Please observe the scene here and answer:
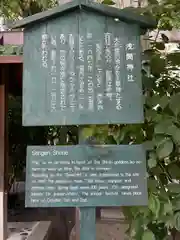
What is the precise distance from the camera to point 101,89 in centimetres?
241

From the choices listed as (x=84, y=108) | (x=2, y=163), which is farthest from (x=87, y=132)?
(x=2, y=163)

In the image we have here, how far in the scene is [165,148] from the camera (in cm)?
262

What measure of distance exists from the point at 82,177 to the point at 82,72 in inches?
25.4

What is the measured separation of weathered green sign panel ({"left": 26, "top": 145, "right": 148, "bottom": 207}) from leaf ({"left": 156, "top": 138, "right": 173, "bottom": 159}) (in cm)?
28

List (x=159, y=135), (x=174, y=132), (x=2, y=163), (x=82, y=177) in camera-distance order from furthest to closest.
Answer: (x=2, y=163) < (x=159, y=135) < (x=174, y=132) < (x=82, y=177)

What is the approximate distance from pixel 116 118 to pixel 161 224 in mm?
1116

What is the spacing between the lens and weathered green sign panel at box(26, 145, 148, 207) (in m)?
2.41

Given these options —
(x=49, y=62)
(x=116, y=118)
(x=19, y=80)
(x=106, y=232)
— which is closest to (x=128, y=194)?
(x=116, y=118)

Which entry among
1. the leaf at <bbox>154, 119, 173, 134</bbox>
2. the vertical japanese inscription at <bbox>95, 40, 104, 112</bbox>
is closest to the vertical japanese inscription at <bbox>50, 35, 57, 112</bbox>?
the vertical japanese inscription at <bbox>95, 40, 104, 112</bbox>

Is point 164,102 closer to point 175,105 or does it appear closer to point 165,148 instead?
point 175,105

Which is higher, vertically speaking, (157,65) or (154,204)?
(157,65)

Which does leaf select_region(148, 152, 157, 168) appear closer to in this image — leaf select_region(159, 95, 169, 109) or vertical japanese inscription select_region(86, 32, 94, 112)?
leaf select_region(159, 95, 169, 109)

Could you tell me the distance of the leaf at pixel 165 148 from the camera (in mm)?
2611

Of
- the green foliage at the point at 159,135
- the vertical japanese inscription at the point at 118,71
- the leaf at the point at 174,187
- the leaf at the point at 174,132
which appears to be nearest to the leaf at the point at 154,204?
the green foliage at the point at 159,135
